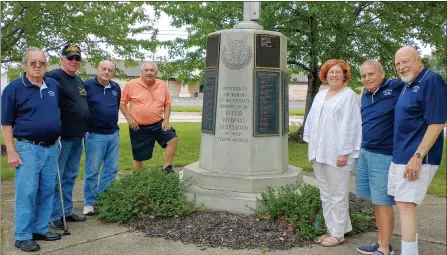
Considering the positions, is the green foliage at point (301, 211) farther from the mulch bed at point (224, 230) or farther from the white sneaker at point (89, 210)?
the white sneaker at point (89, 210)

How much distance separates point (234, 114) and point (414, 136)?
8.91 feet

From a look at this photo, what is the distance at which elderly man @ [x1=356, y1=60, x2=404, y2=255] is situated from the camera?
4.15 meters

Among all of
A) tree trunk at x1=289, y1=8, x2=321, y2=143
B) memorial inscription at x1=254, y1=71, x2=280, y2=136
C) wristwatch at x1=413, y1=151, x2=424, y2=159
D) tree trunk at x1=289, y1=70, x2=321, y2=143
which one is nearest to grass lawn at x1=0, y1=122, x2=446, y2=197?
tree trunk at x1=289, y1=70, x2=321, y2=143

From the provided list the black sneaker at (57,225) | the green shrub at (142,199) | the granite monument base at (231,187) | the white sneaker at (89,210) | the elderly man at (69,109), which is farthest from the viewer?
the white sneaker at (89,210)

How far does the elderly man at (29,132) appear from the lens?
4328 millimetres

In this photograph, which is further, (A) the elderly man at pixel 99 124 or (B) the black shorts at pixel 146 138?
(B) the black shorts at pixel 146 138

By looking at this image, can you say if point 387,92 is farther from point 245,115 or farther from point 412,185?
point 245,115

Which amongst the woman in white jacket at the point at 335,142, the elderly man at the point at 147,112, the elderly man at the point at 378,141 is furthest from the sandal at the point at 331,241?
the elderly man at the point at 147,112

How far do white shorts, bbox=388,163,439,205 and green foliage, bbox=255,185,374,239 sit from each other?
3.89ft

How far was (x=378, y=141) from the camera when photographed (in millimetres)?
4180

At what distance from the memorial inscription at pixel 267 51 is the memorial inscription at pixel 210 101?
Answer: 2.11 feet

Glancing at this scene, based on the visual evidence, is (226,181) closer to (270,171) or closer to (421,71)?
(270,171)

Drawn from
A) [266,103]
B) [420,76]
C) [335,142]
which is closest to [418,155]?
[420,76]

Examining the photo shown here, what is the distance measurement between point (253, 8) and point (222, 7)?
728 cm
